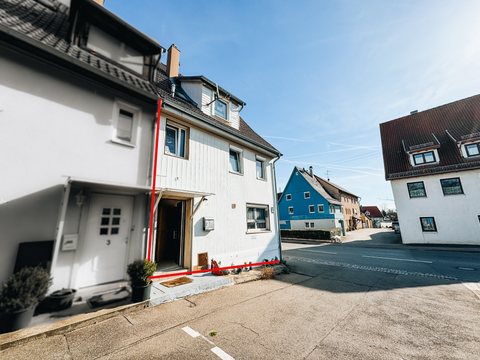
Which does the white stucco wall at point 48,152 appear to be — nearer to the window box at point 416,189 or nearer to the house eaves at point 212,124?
the house eaves at point 212,124

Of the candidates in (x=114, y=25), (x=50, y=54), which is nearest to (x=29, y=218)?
(x=50, y=54)

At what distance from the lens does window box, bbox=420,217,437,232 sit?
16.7 metres

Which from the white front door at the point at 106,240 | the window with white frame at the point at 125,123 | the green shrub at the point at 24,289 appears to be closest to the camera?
the green shrub at the point at 24,289

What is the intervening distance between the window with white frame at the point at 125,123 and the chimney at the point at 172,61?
28.4 ft

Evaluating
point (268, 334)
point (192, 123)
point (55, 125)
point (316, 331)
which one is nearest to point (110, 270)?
point (55, 125)

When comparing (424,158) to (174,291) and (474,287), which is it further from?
(174,291)

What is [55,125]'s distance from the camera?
1801mm

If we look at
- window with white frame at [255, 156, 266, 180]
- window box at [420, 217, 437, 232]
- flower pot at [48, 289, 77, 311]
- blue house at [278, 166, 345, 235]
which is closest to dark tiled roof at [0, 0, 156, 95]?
flower pot at [48, 289, 77, 311]

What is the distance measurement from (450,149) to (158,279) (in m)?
25.9

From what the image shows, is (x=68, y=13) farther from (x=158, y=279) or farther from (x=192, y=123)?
(x=158, y=279)

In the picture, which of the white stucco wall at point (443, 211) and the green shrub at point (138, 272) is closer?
the green shrub at point (138, 272)

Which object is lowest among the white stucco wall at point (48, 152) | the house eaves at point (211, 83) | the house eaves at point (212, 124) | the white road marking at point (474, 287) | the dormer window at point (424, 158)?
the white road marking at point (474, 287)

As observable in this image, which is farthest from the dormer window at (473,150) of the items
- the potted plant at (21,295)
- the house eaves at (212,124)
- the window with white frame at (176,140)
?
the potted plant at (21,295)

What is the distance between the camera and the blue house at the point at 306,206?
29.9m
